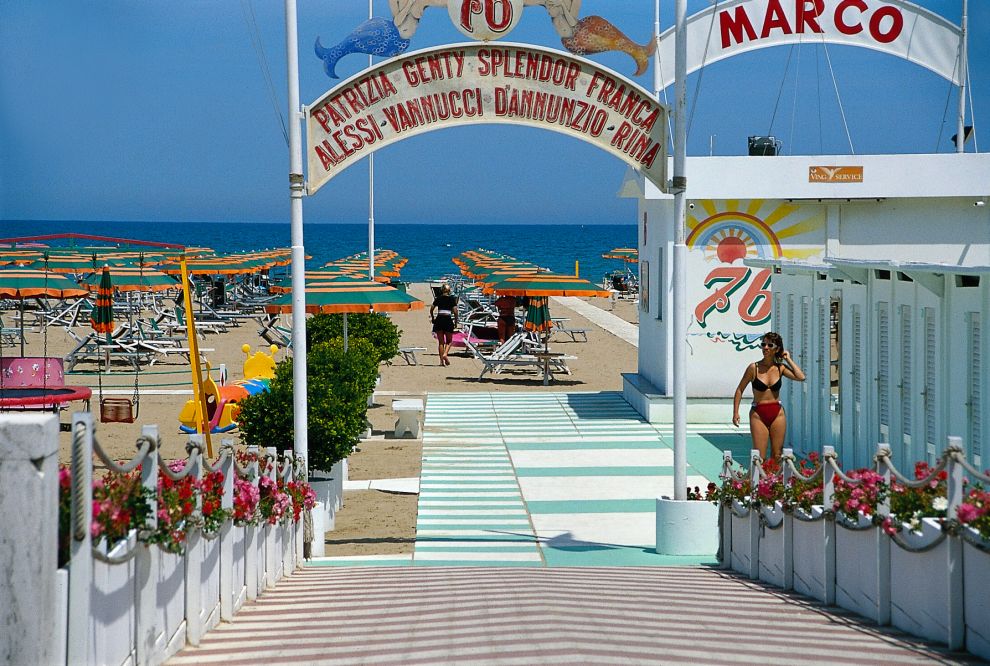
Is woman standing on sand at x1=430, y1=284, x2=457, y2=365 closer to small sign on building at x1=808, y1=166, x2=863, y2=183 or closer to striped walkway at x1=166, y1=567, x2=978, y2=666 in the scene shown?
small sign on building at x1=808, y1=166, x2=863, y2=183

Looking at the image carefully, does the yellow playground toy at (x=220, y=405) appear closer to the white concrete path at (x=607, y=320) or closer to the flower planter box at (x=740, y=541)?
the flower planter box at (x=740, y=541)

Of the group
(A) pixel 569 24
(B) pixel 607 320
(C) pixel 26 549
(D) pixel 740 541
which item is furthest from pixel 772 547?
(B) pixel 607 320

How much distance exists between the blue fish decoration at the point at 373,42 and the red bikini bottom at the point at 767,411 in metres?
5.09

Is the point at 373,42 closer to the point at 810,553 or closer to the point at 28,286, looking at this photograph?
the point at 810,553

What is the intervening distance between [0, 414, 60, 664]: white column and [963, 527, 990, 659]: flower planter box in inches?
149

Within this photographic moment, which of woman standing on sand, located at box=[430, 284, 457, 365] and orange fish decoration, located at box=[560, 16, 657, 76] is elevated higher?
orange fish decoration, located at box=[560, 16, 657, 76]

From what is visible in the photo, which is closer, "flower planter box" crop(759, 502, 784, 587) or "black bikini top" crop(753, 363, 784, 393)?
"flower planter box" crop(759, 502, 784, 587)

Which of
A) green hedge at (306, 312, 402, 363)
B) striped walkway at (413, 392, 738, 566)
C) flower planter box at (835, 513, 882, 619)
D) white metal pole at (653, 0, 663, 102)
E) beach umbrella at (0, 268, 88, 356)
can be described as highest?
white metal pole at (653, 0, 663, 102)

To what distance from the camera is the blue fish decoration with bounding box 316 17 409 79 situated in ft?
34.2

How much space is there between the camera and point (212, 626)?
6273mm

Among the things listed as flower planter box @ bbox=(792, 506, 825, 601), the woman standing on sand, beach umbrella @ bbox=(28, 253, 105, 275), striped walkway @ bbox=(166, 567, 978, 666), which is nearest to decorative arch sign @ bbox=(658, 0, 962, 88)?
the woman standing on sand

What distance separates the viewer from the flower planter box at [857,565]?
6.57m

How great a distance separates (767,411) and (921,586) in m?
6.58

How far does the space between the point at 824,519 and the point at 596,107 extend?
14.1 feet
